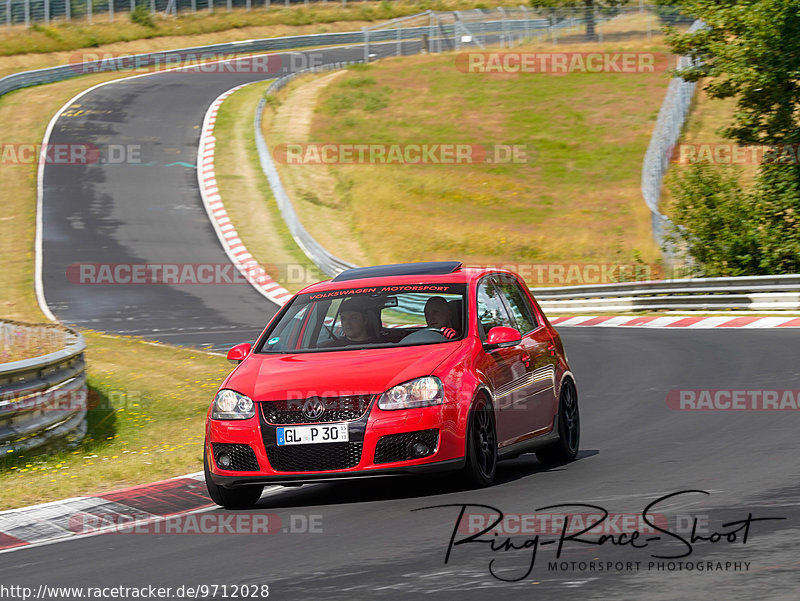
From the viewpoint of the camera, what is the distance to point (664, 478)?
27.9ft

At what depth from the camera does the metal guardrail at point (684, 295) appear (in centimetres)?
2459

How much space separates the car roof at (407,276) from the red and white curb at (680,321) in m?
13.6

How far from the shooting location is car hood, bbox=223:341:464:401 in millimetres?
8094

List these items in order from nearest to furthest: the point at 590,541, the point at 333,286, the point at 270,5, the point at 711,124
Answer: the point at 590,541, the point at 333,286, the point at 711,124, the point at 270,5

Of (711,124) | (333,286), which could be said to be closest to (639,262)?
(711,124)

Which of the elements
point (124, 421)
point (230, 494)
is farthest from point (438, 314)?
point (124, 421)

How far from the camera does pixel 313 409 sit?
26.4 feet

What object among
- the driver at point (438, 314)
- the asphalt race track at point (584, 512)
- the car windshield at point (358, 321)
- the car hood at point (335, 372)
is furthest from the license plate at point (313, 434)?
the driver at point (438, 314)

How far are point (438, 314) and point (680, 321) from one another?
16306mm

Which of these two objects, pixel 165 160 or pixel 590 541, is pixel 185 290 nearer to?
pixel 165 160

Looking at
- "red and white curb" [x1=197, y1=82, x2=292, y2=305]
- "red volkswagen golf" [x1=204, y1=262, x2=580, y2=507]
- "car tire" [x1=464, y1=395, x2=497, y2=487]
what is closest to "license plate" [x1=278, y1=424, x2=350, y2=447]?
"red volkswagen golf" [x1=204, y1=262, x2=580, y2=507]

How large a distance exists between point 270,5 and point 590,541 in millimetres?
Result: 71786

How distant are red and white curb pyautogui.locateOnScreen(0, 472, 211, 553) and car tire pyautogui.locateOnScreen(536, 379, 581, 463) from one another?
2.77m

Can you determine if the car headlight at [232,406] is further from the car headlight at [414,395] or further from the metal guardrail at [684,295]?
the metal guardrail at [684,295]
